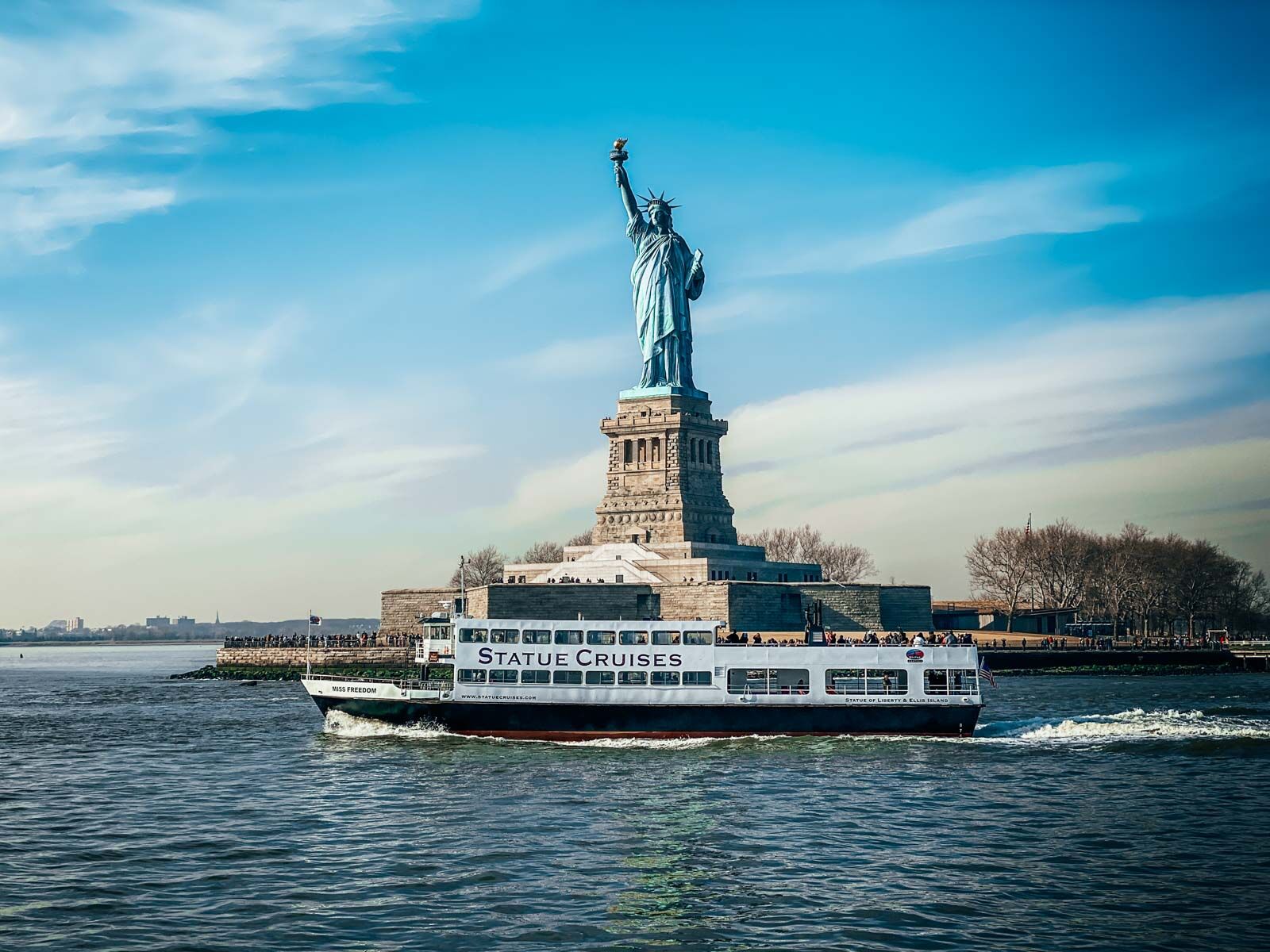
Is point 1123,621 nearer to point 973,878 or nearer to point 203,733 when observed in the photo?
Answer: point 203,733

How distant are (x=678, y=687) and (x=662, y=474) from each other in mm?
63037

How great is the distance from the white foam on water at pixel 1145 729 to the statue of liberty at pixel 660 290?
218 ft

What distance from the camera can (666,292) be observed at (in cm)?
12375

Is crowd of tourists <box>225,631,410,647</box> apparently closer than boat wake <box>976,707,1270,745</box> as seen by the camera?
No

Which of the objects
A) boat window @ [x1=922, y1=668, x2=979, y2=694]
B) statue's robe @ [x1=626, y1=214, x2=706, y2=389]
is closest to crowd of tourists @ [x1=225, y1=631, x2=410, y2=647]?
statue's robe @ [x1=626, y1=214, x2=706, y2=389]

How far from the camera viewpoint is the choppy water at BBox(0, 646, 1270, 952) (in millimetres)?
27891

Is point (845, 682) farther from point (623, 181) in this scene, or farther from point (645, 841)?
point (623, 181)

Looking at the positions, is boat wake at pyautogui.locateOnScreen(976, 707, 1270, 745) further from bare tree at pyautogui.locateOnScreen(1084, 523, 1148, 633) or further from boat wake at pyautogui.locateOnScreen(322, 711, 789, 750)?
bare tree at pyautogui.locateOnScreen(1084, 523, 1148, 633)

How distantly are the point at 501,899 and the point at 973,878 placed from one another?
432 inches

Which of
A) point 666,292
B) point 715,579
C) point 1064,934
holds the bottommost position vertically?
point 1064,934

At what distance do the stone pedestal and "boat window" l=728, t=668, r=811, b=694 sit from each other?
58.5m

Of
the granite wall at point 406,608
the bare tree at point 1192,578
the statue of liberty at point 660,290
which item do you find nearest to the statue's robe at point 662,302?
the statue of liberty at point 660,290

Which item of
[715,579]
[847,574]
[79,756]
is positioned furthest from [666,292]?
[79,756]

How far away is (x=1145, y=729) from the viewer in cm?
5853
